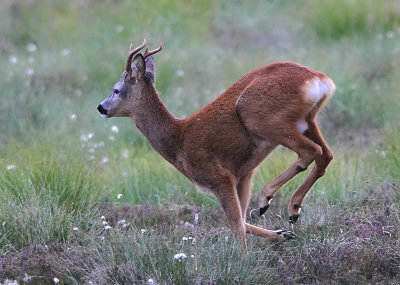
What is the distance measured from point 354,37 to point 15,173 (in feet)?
27.7

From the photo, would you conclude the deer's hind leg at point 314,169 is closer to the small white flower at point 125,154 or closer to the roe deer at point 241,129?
the roe deer at point 241,129

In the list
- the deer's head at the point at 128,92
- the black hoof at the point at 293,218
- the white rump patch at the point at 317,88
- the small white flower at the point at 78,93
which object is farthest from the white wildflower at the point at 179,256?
the small white flower at the point at 78,93

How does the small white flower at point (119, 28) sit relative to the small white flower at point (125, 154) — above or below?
above

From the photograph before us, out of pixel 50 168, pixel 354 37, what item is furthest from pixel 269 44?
pixel 50 168

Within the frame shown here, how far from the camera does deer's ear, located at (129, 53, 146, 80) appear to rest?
7262 millimetres

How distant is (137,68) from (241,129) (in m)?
1.14

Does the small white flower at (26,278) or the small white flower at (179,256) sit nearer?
the small white flower at (179,256)

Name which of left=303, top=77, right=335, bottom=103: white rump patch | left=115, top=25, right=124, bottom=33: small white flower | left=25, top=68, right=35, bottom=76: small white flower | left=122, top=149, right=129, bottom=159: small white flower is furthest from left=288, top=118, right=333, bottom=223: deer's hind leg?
left=115, top=25, right=124, bottom=33: small white flower

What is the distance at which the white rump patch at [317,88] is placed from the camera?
262 inches

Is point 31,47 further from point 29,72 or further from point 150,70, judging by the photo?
point 150,70

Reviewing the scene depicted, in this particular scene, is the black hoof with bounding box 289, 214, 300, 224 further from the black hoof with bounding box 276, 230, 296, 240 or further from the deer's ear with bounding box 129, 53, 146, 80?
the deer's ear with bounding box 129, 53, 146, 80

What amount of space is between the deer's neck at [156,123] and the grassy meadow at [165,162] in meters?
0.59

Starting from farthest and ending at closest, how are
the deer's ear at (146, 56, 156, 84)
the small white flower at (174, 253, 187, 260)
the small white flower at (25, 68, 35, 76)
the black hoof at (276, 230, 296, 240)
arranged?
the small white flower at (25, 68, 35, 76)
the deer's ear at (146, 56, 156, 84)
the black hoof at (276, 230, 296, 240)
the small white flower at (174, 253, 187, 260)

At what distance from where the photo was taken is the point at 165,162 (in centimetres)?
927
